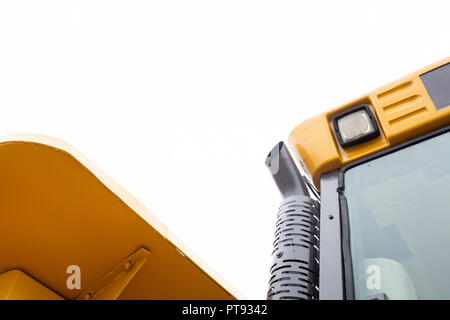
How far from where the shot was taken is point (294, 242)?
1116 millimetres

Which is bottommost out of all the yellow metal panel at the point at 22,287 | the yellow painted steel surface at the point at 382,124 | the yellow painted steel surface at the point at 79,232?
the yellow metal panel at the point at 22,287

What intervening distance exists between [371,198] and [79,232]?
2.85ft

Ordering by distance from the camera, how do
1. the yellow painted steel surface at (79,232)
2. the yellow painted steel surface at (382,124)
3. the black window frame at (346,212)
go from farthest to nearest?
the yellow painted steel surface at (382,124)
the yellow painted steel surface at (79,232)
the black window frame at (346,212)

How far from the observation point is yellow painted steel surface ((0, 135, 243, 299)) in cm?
116

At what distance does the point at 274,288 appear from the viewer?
1028 millimetres

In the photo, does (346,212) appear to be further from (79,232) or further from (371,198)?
(79,232)

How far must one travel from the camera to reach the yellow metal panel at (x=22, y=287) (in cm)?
125

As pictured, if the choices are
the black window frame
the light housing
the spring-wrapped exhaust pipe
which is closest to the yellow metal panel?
the spring-wrapped exhaust pipe

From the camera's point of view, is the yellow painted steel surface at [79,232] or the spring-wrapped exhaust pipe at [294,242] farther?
the yellow painted steel surface at [79,232]

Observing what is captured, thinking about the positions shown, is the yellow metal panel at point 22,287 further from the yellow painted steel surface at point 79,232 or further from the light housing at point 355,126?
the light housing at point 355,126

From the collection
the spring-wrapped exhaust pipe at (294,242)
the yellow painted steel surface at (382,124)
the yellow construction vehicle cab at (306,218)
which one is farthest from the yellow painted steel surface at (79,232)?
the yellow painted steel surface at (382,124)

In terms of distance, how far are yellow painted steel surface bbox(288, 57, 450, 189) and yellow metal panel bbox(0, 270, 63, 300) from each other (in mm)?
926
